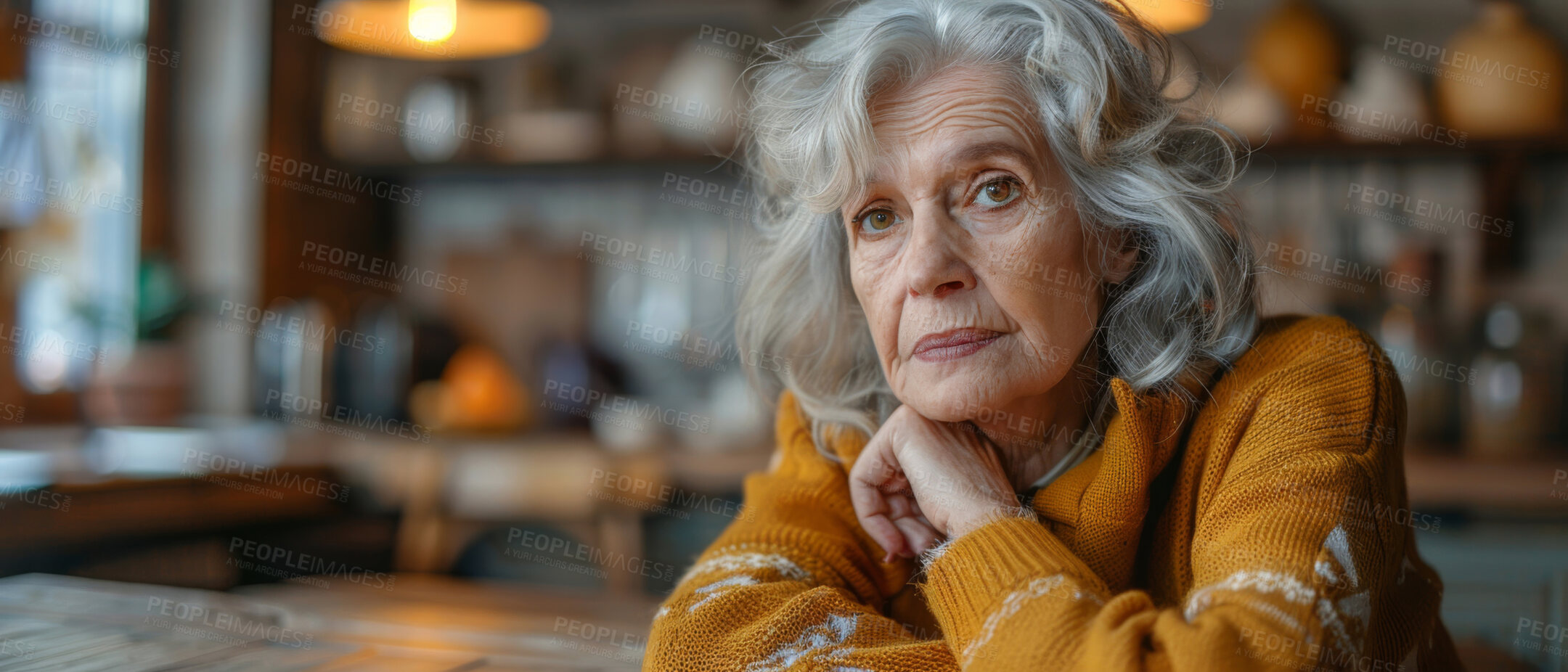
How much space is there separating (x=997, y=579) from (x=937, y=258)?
29 centimetres

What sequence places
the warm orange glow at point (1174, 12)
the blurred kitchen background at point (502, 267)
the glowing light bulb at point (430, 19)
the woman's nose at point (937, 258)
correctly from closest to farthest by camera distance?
1. the woman's nose at point (937, 258)
2. the warm orange glow at point (1174, 12)
3. the glowing light bulb at point (430, 19)
4. the blurred kitchen background at point (502, 267)

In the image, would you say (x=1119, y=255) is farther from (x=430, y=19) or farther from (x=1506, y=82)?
(x=1506, y=82)

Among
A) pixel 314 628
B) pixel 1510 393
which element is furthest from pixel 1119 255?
pixel 1510 393

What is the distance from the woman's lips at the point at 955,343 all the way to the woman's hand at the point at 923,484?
2.9 inches

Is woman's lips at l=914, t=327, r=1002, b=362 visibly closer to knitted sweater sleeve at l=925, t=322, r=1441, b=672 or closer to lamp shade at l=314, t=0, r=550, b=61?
knitted sweater sleeve at l=925, t=322, r=1441, b=672

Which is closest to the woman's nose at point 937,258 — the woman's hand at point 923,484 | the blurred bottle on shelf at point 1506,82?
the woman's hand at point 923,484

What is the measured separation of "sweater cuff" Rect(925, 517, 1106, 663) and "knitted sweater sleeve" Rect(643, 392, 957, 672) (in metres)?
0.05

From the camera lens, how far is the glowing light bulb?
2373mm

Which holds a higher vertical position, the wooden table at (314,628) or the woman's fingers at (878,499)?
the woman's fingers at (878,499)

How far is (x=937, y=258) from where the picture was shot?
98 centimetres

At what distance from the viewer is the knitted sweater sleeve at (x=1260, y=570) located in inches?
28.8

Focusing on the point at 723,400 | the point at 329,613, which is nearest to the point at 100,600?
the point at 329,613

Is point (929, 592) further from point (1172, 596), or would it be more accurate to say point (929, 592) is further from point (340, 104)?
point (340, 104)

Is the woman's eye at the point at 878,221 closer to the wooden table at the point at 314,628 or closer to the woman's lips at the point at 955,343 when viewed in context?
the woman's lips at the point at 955,343
